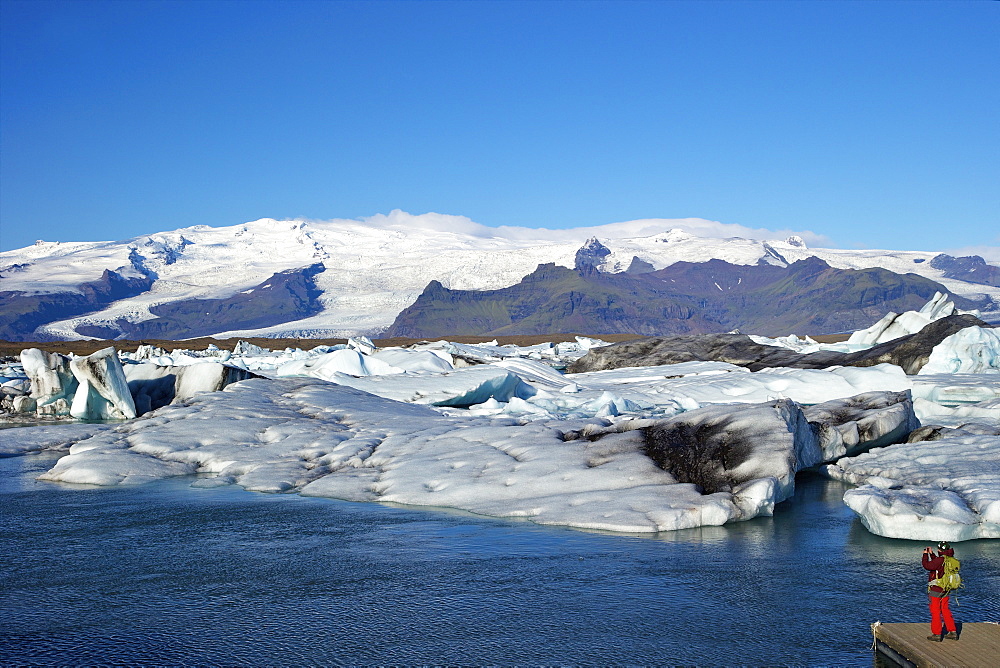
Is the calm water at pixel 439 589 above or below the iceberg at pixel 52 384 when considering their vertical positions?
below

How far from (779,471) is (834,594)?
407cm

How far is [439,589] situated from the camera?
9.44 metres

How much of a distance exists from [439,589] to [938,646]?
4.89 m

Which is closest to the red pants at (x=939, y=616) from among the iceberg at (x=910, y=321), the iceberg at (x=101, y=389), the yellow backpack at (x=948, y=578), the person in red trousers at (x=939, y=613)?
the person in red trousers at (x=939, y=613)

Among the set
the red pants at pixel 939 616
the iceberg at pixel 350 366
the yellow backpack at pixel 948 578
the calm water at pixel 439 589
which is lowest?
the calm water at pixel 439 589

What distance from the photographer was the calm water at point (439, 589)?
7.76m

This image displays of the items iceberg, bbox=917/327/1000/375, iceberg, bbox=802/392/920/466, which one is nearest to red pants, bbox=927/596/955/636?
iceberg, bbox=802/392/920/466

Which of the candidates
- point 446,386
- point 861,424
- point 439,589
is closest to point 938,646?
point 439,589

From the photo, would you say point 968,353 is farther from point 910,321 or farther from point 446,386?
point 446,386

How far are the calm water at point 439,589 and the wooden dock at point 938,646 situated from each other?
0.35 meters

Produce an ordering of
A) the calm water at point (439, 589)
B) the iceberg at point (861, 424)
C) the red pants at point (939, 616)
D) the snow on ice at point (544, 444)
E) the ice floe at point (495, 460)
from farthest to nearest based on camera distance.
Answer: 1. the iceberg at point (861, 424)
2. the ice floe at point (495, 460)
3. the snow on ice at point (544, 444)
4. the calm water at point (439, 589)
5. the red pants at point (939, 616)

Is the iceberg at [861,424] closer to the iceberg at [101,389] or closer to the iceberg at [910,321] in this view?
the iceberg at [101,389]

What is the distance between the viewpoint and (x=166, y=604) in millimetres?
9062

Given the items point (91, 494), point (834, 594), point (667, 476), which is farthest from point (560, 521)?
point (91, 494)
